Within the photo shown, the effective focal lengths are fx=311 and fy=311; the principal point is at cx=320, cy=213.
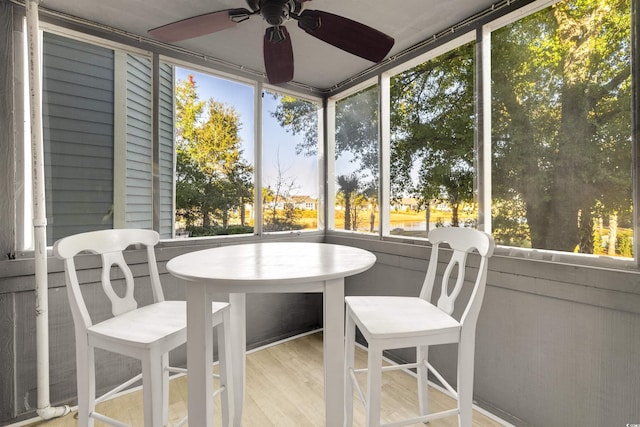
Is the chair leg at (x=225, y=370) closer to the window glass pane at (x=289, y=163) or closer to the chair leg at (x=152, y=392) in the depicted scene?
the chair leg at (x=152, y=392)

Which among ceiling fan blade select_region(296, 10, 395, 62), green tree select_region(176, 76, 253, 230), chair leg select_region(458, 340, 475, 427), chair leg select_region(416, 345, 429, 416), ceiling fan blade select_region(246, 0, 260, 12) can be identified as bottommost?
chair leg select_region(416, 345, 429, 416)

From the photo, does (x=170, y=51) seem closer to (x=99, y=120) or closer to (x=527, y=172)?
(x=99, y=120)

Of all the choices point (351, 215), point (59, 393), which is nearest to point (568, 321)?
point (351, 215)

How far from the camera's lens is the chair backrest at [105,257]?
1.33 meters

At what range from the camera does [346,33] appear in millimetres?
1470

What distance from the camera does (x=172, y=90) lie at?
2365mm

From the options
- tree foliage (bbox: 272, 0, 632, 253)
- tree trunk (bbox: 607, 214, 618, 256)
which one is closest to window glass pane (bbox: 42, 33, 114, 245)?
tree foliage (bbox: 272, 0, 632, 253)

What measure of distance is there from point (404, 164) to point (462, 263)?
1121mm

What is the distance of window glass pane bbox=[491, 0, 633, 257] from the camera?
1465 mm

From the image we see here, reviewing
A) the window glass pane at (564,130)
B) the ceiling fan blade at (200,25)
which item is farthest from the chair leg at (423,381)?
the ceiling fan blade at (200,25)

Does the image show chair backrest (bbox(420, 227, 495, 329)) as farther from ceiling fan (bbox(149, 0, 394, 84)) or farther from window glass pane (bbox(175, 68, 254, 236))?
window glass pane (bbox(175, 68, 254, 236))

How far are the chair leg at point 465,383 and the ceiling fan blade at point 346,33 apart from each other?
1438 mm

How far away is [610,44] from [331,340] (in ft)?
6.19

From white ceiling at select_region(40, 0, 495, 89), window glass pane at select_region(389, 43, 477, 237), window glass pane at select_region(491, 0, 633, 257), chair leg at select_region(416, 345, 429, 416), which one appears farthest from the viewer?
window glass pane at select_region(389, 43, 477, 237)
